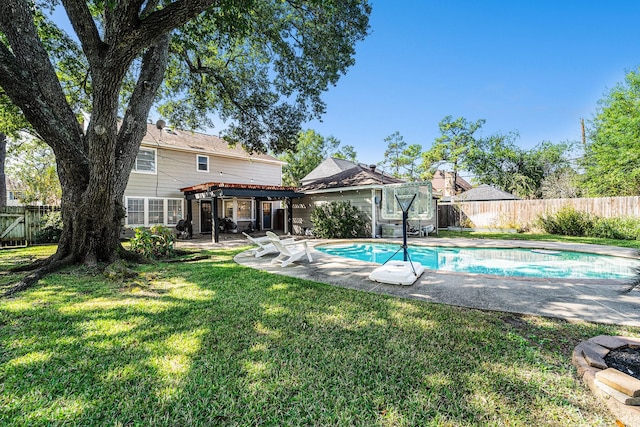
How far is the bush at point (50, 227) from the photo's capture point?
11.9 m

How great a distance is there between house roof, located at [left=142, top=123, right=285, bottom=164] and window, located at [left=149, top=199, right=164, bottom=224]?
3.03 metres

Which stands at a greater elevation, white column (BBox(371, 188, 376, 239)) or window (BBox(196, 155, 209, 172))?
window (BBox(196, 155, 209, 172))

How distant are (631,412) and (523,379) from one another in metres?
0.59

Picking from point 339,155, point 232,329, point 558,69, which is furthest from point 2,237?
point 339,155

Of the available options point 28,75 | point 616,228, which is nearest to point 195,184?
point 28,75

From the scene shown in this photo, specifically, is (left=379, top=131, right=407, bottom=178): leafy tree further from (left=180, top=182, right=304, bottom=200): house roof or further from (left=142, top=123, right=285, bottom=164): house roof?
(left=180, top=182, right=304, bottom=200): house roof

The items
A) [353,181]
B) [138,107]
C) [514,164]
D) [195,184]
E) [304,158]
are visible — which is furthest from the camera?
[304,158]

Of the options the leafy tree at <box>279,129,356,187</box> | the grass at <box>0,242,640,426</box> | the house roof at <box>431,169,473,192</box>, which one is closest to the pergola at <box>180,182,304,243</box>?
the grass at <box>0,242,640,426</box>

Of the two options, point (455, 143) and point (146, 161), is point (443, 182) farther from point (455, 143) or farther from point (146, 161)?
point (146, 161)

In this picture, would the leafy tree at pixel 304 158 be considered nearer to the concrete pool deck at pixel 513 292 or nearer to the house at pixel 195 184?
the house at pixel 195 184

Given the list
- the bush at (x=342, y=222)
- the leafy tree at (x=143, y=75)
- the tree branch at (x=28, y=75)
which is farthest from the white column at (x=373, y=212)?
the tree branch at (x=28, y=75)

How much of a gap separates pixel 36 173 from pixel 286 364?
31378 millimetres

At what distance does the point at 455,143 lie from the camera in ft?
106

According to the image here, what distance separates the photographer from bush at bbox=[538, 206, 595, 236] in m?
14.0
